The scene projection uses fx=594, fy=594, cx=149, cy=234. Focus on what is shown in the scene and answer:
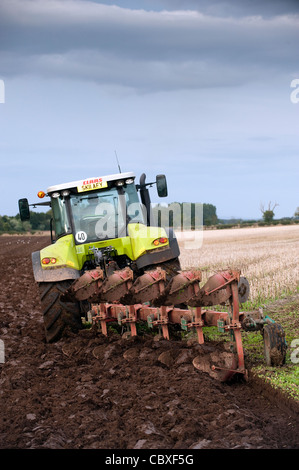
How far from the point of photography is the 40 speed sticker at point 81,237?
843cm

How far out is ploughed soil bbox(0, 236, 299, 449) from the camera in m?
4.38

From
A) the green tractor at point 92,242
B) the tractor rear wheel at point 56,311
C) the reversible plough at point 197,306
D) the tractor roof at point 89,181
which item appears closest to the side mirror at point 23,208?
the green tractor at point 92,242

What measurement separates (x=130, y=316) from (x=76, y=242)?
169 cm

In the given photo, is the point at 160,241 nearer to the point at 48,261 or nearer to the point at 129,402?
the point at 48,261

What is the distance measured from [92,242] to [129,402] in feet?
11.5

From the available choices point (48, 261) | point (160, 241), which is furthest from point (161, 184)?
point (48, 261)

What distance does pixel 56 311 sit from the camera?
797 cm

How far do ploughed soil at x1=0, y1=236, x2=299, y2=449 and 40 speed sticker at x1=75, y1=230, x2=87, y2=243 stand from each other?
4.64 ft

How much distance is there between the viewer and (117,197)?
850cm

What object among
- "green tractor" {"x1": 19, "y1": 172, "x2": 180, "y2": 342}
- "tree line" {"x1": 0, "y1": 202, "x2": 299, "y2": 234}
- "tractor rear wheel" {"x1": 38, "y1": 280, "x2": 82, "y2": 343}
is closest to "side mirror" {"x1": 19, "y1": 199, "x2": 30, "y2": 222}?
"green tractor" {"x1": 19, "y1": 172, "x2": 180, "y2": 342}

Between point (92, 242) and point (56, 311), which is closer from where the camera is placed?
point (56, 311)

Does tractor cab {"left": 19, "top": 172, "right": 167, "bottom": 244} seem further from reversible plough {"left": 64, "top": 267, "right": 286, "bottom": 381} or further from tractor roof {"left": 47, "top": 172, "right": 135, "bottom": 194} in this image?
reversible plough {"left": 64, "top": 267, "right": 286, "bottom": 381}

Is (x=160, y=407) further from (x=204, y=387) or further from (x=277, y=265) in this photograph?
(x=277, y=265)

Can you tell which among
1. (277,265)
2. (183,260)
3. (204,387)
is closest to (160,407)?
(204,387)
